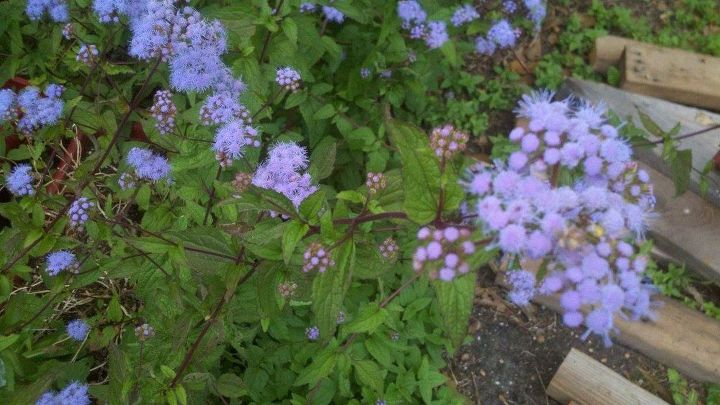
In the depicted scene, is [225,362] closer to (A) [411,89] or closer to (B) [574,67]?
(A) [411,89]

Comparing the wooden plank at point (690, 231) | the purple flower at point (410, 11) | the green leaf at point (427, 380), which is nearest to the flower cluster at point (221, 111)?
the purple flower at point (410, 11)

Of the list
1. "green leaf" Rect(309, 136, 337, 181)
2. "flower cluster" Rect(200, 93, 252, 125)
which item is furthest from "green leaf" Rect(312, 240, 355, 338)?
"flower cluster" Rect(200, 93, 252, 125)

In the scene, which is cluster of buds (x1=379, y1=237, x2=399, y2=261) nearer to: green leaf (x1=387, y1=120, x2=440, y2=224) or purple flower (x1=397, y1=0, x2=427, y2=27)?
green leaf (x1=387, y1=120, x2=440, y2=224)

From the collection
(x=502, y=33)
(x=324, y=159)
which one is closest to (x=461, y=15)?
(x=502, y=33)

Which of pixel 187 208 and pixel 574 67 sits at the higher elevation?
pixel 187 208

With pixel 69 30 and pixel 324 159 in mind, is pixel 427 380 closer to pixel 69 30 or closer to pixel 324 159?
pixel 324 159

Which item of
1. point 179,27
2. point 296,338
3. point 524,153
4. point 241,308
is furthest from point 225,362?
point 524,153
